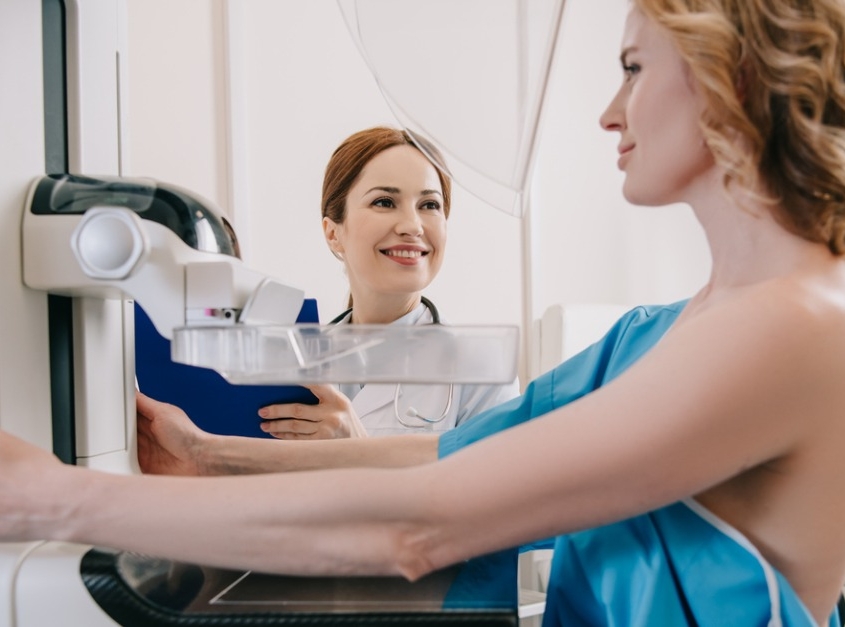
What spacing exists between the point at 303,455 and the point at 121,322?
25cm

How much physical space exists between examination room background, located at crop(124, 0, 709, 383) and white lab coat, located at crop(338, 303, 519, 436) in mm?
578

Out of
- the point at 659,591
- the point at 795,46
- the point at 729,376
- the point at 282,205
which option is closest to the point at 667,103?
the point at 795,46

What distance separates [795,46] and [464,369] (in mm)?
377

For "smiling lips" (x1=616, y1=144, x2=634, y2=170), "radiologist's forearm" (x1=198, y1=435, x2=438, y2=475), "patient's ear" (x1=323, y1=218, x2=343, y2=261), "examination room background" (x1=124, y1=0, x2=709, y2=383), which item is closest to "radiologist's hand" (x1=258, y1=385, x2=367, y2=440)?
"radiologist's forearm" (x1=198, y1=435, x2=438, y2=475)

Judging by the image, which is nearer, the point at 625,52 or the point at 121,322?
the point at 625,52

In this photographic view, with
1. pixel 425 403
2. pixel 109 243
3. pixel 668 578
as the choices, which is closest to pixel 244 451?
pixel 109 243

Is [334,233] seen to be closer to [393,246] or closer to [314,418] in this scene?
[393,246]

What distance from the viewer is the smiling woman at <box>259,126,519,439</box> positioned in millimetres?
1827

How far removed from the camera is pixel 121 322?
87 cm

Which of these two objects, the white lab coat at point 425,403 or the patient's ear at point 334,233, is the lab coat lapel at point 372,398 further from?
the patient's ear at point 334,233

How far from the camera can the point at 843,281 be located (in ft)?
2.20

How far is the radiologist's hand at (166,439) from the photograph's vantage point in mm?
940

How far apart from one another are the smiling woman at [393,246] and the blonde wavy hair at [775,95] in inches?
44.7

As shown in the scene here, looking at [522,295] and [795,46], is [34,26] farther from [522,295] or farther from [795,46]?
[522,295]
